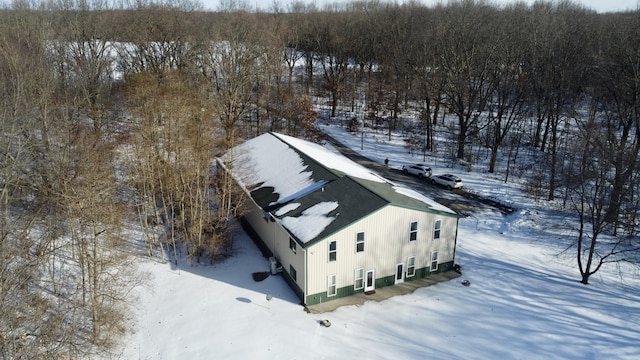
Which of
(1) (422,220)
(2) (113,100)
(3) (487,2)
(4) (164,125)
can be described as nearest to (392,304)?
(1) (422,220)

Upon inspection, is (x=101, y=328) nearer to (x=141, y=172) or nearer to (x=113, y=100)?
(x=141, y=172)

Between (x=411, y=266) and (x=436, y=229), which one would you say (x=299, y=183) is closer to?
(x=411, y=266)

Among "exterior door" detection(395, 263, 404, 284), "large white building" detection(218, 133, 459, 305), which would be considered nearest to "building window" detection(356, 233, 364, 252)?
"large white building" detection(218, 133, 459, 305)

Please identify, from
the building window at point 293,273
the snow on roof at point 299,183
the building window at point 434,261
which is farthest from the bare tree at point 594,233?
the building window at point 293,273

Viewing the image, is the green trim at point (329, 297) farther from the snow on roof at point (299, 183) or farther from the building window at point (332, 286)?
the snow on roof at point (299, 183)

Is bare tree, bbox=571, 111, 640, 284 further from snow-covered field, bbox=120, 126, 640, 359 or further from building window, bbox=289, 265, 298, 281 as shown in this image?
building window, bbox=289, 265, 298, 281

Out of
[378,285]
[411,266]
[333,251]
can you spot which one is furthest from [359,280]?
[411,266]
